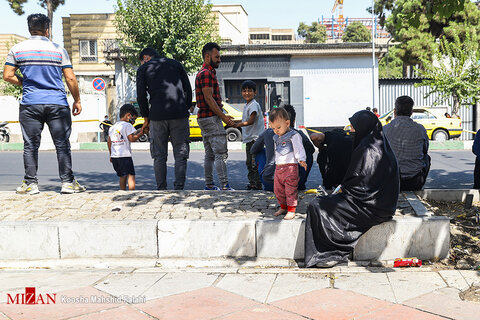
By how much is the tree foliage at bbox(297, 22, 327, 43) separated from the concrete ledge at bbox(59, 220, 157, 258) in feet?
219

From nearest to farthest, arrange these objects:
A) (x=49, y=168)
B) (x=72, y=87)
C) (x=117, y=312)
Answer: (x=117, y=312), (x=72, y=87), (x=49, y=168)

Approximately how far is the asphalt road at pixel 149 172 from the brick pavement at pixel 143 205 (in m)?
2.41

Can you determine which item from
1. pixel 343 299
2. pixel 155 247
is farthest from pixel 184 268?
pixel 343 299

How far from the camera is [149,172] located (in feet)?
33.9

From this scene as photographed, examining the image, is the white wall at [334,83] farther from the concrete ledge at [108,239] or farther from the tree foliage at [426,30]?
the concrete ledge at [108,239]

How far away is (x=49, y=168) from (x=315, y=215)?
8.31 m

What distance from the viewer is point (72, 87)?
5.86 meters

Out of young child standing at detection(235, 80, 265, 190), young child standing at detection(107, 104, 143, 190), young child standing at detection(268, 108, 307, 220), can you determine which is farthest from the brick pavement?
young child standing at detection(235, 80, 265, 190)

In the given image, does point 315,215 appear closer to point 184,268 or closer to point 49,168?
point 184,268

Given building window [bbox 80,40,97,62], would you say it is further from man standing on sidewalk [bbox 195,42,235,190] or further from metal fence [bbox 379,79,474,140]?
man standing on sidewalk [bbox 195,42,235,190]

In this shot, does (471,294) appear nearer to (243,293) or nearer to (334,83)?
(243,293)

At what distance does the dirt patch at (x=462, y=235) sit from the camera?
4316 mm

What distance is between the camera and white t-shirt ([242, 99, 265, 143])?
22.4 ft

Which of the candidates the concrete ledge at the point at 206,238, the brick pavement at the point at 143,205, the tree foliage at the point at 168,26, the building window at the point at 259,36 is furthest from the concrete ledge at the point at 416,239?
the building window at the point at 259,36
